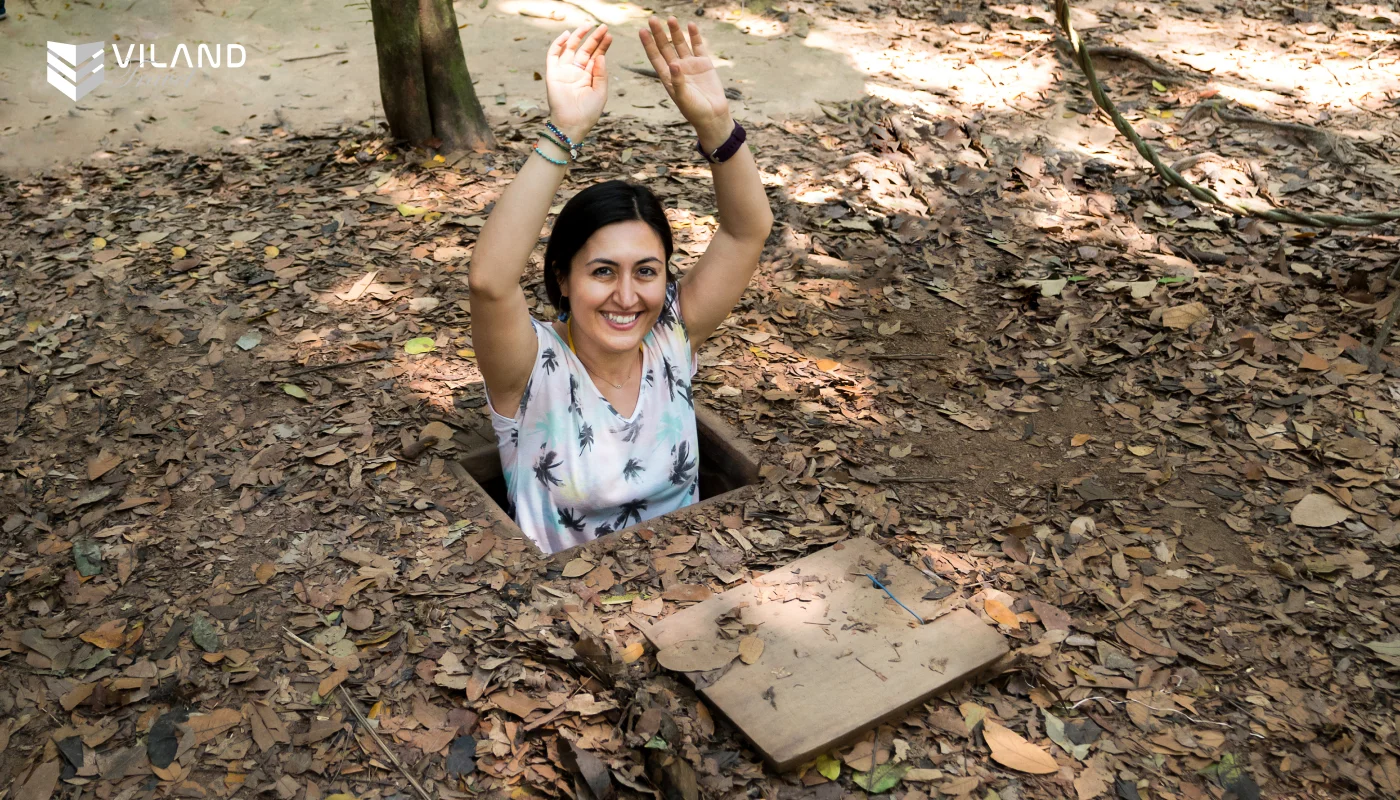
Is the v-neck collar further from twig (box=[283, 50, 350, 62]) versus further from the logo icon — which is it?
the logo icon

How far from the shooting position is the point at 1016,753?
2631 mm

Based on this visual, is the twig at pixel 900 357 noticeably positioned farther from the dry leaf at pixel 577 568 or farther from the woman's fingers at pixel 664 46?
the woman's fingers at pixel 664 46

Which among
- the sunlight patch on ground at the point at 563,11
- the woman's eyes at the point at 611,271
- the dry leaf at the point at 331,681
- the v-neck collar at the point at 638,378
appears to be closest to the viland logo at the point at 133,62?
the sunlight patch on ground at the point at 563,11

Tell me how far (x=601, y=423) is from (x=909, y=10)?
6291 millimetres

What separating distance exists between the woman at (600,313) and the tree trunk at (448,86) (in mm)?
2810

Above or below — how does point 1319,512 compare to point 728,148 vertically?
below

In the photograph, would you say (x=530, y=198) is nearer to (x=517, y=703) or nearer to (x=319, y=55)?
(x=517, y=703)

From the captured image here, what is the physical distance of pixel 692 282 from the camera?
341 cm

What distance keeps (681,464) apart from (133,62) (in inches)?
244

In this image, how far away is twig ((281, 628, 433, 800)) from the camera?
2.51 meters

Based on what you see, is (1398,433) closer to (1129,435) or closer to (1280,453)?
(1280,453)

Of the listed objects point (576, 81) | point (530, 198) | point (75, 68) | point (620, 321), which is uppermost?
point (576, 81)

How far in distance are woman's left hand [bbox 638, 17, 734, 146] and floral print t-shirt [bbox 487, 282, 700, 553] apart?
0.68m

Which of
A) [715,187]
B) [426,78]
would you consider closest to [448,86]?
[426,78]
